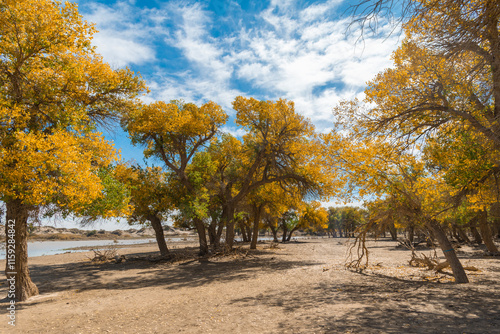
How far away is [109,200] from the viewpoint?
28.5 ft

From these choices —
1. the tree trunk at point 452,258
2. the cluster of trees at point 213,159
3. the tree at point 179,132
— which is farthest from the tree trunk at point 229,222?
the tree trunk at point 452,258

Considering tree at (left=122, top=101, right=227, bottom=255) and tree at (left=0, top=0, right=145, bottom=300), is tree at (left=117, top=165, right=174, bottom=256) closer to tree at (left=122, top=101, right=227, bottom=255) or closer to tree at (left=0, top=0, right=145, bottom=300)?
tree at (left=122, top=101, right=227, bottom=255)

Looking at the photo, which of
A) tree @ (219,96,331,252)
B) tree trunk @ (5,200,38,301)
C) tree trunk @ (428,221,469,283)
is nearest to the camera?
tree trunk @ (5,200,38,301)

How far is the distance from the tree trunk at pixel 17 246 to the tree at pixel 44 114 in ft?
0.08

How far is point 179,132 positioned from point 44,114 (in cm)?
863

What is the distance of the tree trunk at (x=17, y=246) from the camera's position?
797 cm

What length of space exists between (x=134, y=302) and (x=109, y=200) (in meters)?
3.15

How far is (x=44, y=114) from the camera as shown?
829 centimetres

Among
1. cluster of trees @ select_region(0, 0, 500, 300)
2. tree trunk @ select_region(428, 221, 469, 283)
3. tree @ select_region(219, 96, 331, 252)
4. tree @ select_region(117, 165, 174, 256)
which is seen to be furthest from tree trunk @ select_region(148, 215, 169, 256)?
tree trunk @ select_region(428, 221, 469, 283)

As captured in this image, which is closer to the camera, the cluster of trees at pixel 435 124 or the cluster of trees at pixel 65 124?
the cluster of trees at pixel 435 124

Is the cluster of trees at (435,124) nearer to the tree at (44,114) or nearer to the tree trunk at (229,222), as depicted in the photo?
the tree at (44,114)

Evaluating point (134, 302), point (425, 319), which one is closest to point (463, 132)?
point (425, 319)

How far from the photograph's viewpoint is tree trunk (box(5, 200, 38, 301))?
26.1ft

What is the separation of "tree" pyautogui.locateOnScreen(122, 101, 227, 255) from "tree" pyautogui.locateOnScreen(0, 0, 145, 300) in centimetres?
674
